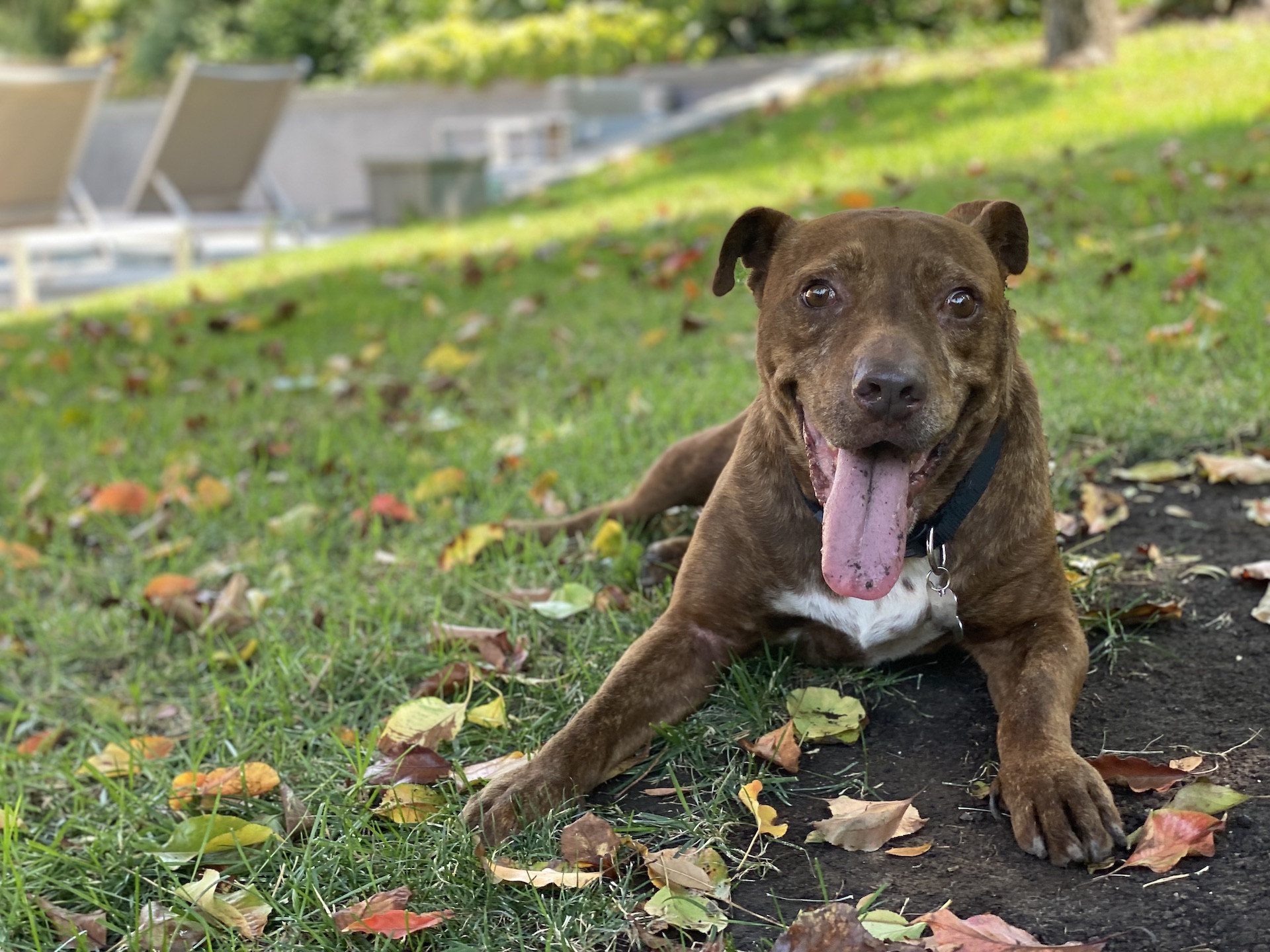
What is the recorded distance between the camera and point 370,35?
21.3 m

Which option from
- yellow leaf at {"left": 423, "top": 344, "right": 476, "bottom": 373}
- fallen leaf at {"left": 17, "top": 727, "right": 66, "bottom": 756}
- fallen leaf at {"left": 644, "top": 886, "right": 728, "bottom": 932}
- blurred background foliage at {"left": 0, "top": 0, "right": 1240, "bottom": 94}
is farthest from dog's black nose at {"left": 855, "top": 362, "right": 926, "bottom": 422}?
blurred background foliage at {"left": 0, "top": 0, "right": 1240, "bottom": 94}

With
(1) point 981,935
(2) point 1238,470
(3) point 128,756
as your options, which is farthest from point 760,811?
(2) point 1238,470

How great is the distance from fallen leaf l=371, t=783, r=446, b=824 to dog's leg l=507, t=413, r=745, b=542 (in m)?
1.41

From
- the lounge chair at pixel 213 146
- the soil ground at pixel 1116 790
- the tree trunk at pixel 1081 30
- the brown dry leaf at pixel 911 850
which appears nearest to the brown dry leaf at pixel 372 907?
the soil ground at pixel 1116 790

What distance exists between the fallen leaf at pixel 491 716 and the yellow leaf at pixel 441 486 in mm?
1747

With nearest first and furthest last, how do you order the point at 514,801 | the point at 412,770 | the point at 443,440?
the point at 514,801
the point at 412,770
the point at 443,440

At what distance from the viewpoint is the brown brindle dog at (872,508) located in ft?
8.06

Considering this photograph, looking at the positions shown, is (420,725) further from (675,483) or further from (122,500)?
(122,500)

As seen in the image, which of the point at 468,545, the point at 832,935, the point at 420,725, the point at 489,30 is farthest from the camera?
the point at 489,30

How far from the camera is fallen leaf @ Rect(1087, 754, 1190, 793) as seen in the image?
7.64ft

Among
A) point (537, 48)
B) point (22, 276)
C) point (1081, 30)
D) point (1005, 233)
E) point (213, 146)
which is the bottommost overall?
point (22, 276)

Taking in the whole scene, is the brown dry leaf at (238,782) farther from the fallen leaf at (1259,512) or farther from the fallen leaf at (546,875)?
the fallen leaf at (1259,512)

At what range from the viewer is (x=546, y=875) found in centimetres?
222

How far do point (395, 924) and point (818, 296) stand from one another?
1.53 metres
